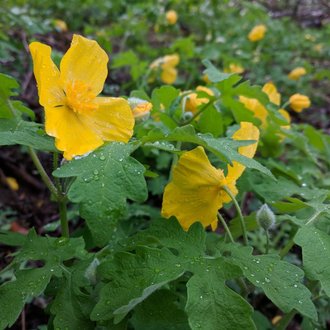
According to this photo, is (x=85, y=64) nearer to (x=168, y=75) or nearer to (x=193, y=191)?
(x=193, y=191)

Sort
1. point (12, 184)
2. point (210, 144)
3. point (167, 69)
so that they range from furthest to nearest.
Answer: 1. point (167, 69)
2. point (12, 184)
3. point (210, 144)

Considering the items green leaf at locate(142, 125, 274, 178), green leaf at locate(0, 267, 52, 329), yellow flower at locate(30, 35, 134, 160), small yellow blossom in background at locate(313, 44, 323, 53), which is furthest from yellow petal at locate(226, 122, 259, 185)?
small yellow blossom in background at locate(313, 44, 323, 53)

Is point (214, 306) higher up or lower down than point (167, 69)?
higher up

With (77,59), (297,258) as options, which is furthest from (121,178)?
(297,258)

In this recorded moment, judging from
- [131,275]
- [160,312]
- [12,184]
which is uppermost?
[131,275]

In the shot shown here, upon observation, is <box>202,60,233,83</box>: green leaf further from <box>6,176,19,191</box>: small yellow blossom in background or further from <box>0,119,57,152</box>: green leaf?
<box>6,176,19,191</box>: small yellow blossom in background

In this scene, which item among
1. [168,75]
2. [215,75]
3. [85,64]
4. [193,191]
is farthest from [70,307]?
[168,75]
